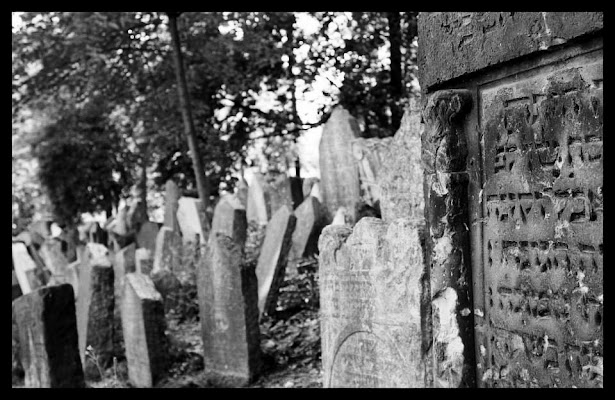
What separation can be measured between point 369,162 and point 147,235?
13.6 feet

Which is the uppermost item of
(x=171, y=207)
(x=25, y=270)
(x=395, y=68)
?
(x=395, y=68)

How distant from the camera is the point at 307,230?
9078 mm

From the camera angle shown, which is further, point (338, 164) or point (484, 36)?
point (338, 164)

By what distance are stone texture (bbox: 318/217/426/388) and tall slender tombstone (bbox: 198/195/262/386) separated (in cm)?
110

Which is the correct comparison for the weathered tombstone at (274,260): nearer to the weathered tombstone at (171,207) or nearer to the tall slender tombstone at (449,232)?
the tall slender tombstone at (449,232)

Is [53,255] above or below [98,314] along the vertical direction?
above

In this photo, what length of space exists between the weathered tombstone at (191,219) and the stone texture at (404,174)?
4.35 metres

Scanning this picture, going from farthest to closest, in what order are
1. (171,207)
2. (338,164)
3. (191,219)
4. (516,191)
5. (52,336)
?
(171,207) < (191,219) < (338,164) < (52,336) < (516,191)

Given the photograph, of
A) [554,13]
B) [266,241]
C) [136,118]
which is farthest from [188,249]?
[554,13]

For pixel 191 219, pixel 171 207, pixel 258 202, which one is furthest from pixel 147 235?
pixel 258 202

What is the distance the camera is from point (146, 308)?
21.4 feet

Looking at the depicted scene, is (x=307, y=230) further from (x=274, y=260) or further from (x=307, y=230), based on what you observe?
(x=274, y=260)

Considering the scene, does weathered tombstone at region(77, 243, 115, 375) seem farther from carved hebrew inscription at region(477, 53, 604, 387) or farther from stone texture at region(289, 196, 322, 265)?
carved hebrew inscription at region(477, 53, 604, 387)

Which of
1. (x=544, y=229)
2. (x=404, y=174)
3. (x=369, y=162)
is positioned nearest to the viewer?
(x=544, y=229)
